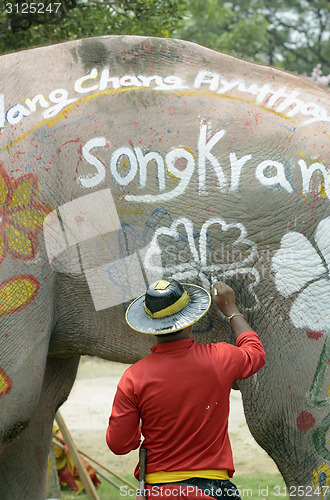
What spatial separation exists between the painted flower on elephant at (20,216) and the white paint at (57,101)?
0.29 metres

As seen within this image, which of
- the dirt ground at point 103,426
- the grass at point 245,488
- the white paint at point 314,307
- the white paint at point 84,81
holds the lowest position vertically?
the dirt ground at point 103,426

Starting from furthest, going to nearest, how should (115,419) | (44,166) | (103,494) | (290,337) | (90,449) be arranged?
(90,449) → (103,494) → (44,166) → (290,337) → (115,419)

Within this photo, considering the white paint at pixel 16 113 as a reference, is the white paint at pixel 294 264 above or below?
below

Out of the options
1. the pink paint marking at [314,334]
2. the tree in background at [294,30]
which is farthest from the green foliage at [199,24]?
the pink paint marking at [314,334]

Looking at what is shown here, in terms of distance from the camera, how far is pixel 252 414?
2928mm

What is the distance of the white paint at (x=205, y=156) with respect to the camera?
9.27 ft

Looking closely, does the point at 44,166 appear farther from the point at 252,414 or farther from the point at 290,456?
the point at 290,456

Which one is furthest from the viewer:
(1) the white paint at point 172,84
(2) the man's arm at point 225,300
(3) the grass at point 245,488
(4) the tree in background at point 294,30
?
(4) the tree in background at point 294,30

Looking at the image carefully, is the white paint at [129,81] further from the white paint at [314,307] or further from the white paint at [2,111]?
the white paint at [314,307]

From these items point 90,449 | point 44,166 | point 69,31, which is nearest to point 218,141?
point 44,166

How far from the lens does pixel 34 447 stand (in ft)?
12.7

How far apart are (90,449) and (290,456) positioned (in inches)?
162

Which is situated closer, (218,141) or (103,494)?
(218,141)

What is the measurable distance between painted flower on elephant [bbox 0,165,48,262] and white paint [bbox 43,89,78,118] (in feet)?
0.94
